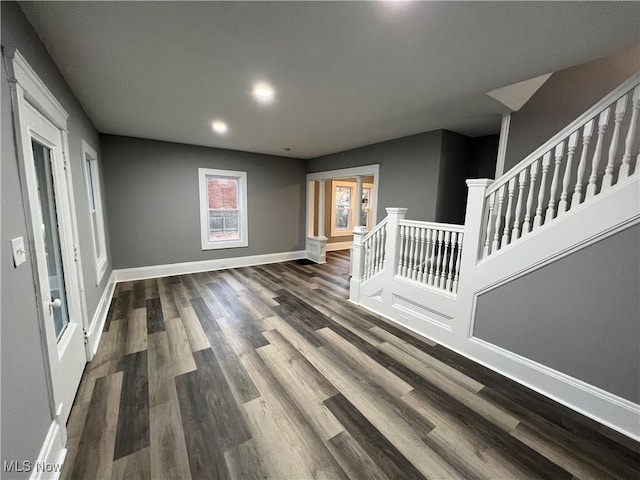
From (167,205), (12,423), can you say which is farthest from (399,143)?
(12,423)

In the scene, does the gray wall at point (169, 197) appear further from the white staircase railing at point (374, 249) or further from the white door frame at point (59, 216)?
the white staircase railing at point (374, 249)

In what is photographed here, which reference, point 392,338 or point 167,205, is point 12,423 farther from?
point 167,205

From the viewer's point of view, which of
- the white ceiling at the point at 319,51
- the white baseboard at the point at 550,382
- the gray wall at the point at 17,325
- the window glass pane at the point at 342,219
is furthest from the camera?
the window glass pane at the point at 342,219

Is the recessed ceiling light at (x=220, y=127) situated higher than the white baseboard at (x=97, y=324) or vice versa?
the recessed ceiling light at (x=220, y=127)

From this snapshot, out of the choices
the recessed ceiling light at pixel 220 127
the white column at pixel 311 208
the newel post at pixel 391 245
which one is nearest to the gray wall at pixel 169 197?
the white column at pixel 311 208

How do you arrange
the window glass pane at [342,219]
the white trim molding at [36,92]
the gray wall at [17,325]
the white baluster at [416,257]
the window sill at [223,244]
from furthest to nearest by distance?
the window glass pane at [342,219], the window sill at [223,244], the white baluster at [416,257], the white trim molding at [36,92], the gray wall at [17,325]

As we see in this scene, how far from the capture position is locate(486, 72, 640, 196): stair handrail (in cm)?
165

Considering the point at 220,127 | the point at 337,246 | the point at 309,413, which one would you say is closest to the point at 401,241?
the point at 309,413

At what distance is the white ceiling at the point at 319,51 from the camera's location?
1.46m

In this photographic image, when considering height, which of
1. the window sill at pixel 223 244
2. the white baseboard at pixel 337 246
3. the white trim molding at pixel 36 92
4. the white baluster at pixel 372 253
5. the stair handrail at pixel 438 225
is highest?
the white trim molding at pixel 36 92

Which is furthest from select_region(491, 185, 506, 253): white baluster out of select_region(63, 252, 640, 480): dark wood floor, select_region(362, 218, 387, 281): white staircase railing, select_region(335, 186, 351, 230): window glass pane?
select_region(335, 186, 351, 230): window glass pane

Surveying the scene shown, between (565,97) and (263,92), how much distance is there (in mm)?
3432

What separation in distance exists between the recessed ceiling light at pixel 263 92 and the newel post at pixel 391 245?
181 centimetres

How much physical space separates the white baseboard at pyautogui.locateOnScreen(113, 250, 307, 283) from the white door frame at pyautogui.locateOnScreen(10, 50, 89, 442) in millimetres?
2594
